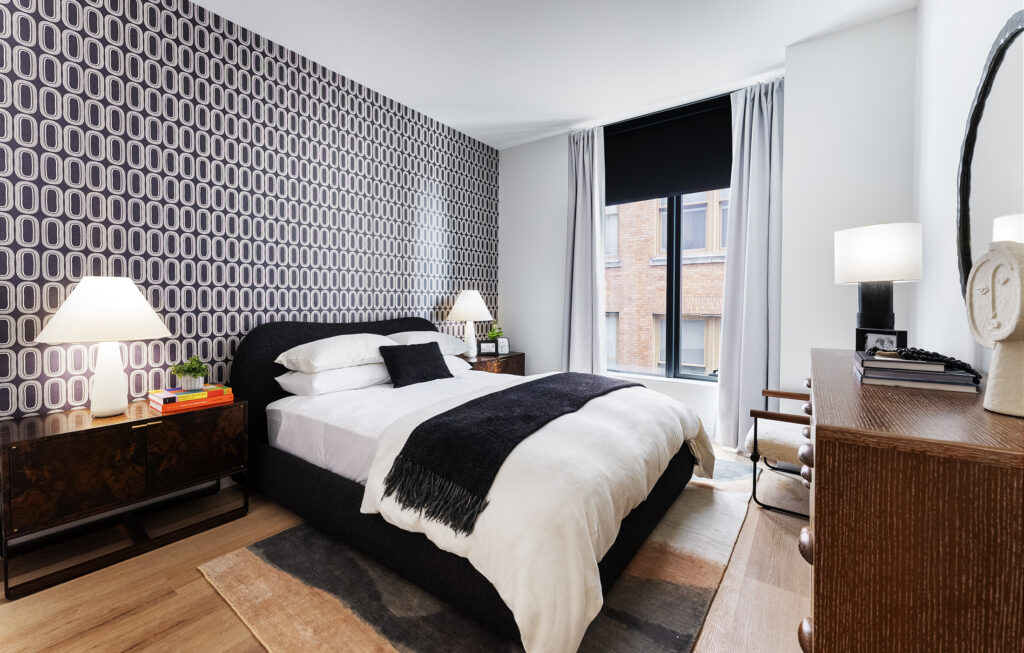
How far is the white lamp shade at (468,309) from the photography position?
4059 millimetres

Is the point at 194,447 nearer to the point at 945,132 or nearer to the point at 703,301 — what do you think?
the point at 945,132

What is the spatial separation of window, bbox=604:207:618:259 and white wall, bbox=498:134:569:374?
0.43 m

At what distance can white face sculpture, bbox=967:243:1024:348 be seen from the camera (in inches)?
27.5

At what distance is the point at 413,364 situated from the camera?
9.85ft

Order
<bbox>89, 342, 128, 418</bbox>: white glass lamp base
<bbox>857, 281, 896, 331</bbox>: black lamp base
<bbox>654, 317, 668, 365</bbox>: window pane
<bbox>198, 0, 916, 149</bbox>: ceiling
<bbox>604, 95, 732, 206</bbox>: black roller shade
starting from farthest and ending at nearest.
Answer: <bbox>654, 317, 668, 365</bbox>: window pane, <bbox>604, 95, 732, 206</bbox>: black roller shade, <bbox>198, 0, 916, 149</bbox>: ceiling, <bbox>857, 281, 896, 331</bbox>: black lamp base, <bbox>89, 342, 128, 418</bbox>: white glass lamp base

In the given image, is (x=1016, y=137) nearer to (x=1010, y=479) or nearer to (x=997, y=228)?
(x=997, y=228)

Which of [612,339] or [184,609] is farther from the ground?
[612,339]

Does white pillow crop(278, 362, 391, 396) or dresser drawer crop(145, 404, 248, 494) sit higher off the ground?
white pillow crop(278, 362, 391, 396)

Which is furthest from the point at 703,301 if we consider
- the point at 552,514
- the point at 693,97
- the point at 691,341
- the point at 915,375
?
the point at 552,514

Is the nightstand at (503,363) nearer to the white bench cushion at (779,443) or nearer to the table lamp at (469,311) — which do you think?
the table lamp at (469,311)

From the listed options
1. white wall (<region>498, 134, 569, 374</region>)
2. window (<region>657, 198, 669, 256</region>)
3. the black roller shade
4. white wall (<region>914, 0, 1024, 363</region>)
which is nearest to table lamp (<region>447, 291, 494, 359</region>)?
white wall (<region>498, 134, 569, 374</region>)

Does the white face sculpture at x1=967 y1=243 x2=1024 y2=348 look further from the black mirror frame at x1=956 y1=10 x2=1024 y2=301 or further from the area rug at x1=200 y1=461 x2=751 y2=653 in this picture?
the area rug at x1=200 y1=461 x2=751 y2=653

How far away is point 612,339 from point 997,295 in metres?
3.73

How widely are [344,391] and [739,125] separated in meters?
3.55
